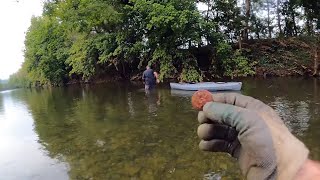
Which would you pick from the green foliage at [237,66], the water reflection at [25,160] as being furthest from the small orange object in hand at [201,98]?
the green foliage at [237,66]

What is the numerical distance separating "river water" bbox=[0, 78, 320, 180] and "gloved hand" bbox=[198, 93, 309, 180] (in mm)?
4504

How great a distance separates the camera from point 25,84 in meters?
57.0

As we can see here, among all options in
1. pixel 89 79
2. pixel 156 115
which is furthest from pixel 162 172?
pixel 89 79

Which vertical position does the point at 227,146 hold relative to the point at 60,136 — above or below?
above

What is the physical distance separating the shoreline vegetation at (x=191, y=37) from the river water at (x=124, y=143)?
1362 cm

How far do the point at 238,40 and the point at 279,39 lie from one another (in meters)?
3.39

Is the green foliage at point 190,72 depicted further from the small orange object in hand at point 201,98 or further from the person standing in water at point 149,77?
the small orange object in hand at point 201,98

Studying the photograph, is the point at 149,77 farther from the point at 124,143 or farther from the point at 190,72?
the point at 124,143

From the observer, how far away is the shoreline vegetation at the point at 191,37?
2838 centimetres

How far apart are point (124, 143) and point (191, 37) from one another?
20.9m

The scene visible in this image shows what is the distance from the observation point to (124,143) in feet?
30.0

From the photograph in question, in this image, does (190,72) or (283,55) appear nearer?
(190,72)

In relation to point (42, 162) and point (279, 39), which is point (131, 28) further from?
point (42, 162)

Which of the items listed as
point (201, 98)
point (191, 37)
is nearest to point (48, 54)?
point (191, 37)
